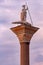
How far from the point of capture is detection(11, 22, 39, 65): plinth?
12.9 m

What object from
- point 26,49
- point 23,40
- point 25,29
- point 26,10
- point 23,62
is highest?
point 26,10

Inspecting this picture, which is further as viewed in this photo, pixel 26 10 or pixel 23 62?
pixel 26 10

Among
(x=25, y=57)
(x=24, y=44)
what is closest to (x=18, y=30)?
(x=24, y=44)

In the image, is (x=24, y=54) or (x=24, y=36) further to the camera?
(x=24, y=36)

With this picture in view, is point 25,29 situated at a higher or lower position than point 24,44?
higher

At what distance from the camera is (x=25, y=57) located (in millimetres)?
12930

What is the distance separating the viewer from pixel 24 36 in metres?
13.2

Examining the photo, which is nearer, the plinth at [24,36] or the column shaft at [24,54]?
the column shaft at [24,54]

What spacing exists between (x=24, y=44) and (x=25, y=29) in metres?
1.36

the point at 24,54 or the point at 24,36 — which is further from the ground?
the point at 24,36

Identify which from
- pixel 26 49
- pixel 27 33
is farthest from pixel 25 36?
pixel 26 49

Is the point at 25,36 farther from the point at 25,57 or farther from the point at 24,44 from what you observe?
the point at 25,57

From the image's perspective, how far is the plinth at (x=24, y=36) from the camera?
12.9 m

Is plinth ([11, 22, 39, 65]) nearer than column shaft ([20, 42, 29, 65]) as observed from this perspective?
No
